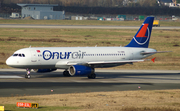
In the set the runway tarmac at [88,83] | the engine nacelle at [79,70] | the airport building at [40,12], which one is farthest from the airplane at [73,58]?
the airport building at [40,12]

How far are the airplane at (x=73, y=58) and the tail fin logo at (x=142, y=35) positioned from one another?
114 centimetres

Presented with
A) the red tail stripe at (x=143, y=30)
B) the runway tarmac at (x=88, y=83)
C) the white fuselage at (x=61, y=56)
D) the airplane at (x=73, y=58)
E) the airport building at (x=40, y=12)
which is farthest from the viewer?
the airport building at (x=40, y=12)

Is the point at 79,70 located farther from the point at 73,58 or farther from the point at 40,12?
the point at 40,12

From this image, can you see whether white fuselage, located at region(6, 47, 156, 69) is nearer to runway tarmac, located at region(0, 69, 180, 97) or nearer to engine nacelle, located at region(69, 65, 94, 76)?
engine nacelle, located at region(69, 65, 94, 76)

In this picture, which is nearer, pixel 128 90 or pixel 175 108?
pixel 175 108

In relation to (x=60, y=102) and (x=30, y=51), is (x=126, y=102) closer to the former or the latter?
(x=60, y=102)

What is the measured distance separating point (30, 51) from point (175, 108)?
2251 cm

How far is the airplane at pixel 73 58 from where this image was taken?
40.5m

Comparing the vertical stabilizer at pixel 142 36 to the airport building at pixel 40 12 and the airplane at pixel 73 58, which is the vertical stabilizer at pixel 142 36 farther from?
the airport building at pixel 40 12

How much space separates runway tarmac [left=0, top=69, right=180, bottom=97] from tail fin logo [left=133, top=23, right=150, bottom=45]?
523cm

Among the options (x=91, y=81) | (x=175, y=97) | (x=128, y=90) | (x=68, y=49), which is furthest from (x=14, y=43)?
(x=175, y=97)

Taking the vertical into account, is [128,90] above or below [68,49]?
below

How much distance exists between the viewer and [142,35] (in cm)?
4931

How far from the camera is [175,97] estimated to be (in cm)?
2961
